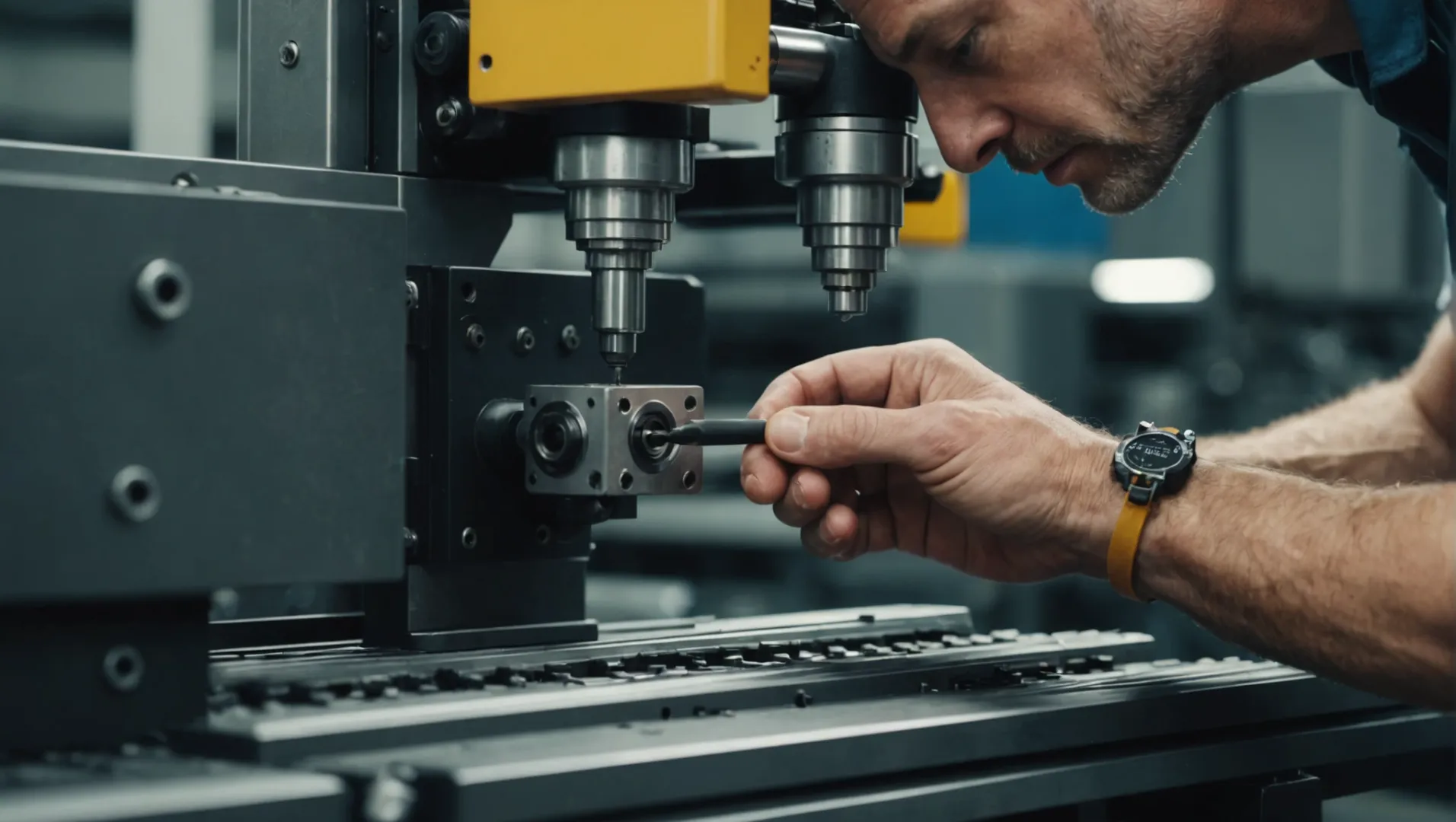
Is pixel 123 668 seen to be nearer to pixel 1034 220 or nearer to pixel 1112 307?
pixel 1034 220

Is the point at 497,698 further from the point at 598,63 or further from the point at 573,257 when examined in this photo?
the point at 573,257

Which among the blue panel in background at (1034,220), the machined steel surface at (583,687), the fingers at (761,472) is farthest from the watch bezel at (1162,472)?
the blue panel in background at (1034,220)

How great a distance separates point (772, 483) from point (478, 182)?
1.03ft

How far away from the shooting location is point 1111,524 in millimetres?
1221

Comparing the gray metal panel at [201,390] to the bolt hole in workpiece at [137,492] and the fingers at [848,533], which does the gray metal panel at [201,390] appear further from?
the fingers at [848,533]

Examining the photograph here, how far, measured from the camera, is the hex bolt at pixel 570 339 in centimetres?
124

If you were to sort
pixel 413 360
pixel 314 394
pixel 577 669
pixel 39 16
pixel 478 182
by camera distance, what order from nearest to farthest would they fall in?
pixel 314 394 → pixel 577 669 → pixel 413 360 → pixel 478 182 → pixel 39 16

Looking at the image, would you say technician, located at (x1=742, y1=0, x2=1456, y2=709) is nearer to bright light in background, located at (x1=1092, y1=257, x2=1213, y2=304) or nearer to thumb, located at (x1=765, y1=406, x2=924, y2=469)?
thumb, located at (x1=765, y1=406, x2=924, y2=469)

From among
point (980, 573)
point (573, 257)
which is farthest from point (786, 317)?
point (980, 573)

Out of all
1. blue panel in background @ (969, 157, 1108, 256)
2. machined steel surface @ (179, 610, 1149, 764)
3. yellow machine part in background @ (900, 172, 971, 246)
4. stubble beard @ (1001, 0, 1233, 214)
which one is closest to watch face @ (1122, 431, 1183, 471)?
machined steel surface @ (179, 610, 1149, 764)

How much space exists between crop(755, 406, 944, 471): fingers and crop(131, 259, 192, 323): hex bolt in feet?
1.68

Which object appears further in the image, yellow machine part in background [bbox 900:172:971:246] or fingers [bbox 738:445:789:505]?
yellow machine part in background [bbox 900:172:971:246]

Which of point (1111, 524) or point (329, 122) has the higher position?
point (329, 122)

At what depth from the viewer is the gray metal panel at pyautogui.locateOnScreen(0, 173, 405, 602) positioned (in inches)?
30.0
